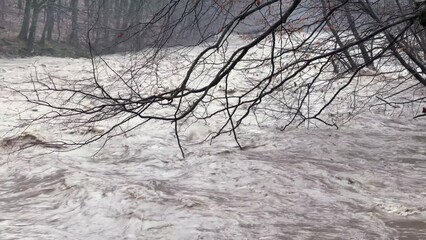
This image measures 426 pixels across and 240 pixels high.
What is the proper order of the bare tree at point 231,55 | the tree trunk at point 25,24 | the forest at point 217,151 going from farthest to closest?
the tree trunk at point 25,24 → the forest at point 217,151 → the bare tree at point 231,55

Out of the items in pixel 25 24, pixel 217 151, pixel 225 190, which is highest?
pixel 25 24

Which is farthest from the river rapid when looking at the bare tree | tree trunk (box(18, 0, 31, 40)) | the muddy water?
tree trunk (box(18, 0, 31, 40))

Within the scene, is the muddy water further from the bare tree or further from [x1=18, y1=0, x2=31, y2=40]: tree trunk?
[x1=18, y1=0, x2=31, y2=40]: tree trunk

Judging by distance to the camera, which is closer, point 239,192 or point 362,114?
point 239,192

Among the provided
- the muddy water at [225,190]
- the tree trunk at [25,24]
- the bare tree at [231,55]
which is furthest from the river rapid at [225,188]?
the tree trunk at [25,24]

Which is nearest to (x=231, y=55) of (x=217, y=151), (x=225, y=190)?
(x=225, y=190)

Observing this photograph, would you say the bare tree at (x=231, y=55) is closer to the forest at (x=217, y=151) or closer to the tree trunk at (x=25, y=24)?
the forest at (x=217, y=151)

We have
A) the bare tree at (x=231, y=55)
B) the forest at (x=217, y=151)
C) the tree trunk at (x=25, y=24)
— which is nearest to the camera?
the bare tree at (x=231, y=55)

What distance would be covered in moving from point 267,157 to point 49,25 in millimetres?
23002

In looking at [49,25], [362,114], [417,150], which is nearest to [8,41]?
[49,25]

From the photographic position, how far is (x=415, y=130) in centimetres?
1052

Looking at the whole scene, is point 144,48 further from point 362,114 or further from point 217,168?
point 362,114

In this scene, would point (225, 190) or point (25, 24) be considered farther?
point (25, 24)

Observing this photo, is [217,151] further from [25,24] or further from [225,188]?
[25,24]
